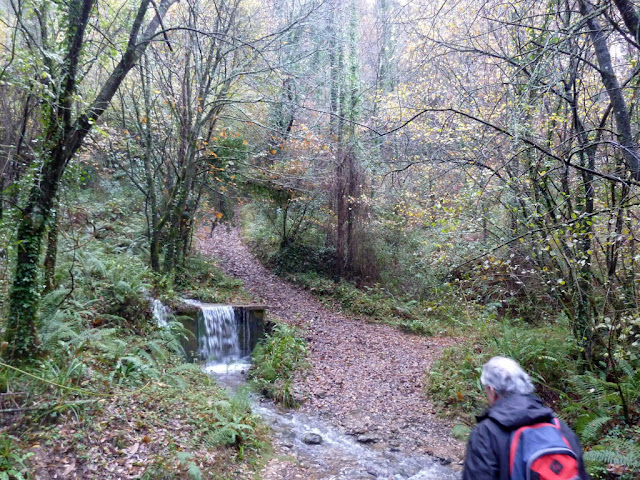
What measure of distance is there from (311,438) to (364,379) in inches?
117

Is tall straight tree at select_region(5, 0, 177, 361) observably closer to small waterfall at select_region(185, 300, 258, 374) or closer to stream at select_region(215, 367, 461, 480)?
stream at select_region(215, 367, 461, 480)

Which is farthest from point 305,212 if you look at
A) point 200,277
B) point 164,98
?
point 164,98

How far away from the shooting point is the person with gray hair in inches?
86.8

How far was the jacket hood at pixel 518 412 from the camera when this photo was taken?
2.21 m

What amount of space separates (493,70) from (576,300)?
5.12 m

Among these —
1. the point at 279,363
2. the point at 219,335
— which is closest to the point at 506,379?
the point at 279,363

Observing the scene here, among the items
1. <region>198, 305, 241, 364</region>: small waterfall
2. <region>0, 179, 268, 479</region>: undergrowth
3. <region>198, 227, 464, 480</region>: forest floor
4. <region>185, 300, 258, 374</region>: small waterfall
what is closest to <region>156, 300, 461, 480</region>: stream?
<region>198, 227, 464, 480</region>: forest floor

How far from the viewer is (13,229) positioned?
551 centimetres

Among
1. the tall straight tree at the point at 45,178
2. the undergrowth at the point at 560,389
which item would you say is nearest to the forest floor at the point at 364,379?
the undergrowth at the point at 560,389

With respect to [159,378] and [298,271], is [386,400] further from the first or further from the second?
[298,271]

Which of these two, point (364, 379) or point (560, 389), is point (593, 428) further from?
point (364, 379)

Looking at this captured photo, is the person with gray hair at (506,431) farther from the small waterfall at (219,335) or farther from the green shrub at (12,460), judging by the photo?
the small waterfall at (219,335)

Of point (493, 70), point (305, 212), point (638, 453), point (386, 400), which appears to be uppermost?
point (493, 70)

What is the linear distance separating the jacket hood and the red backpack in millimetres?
35
